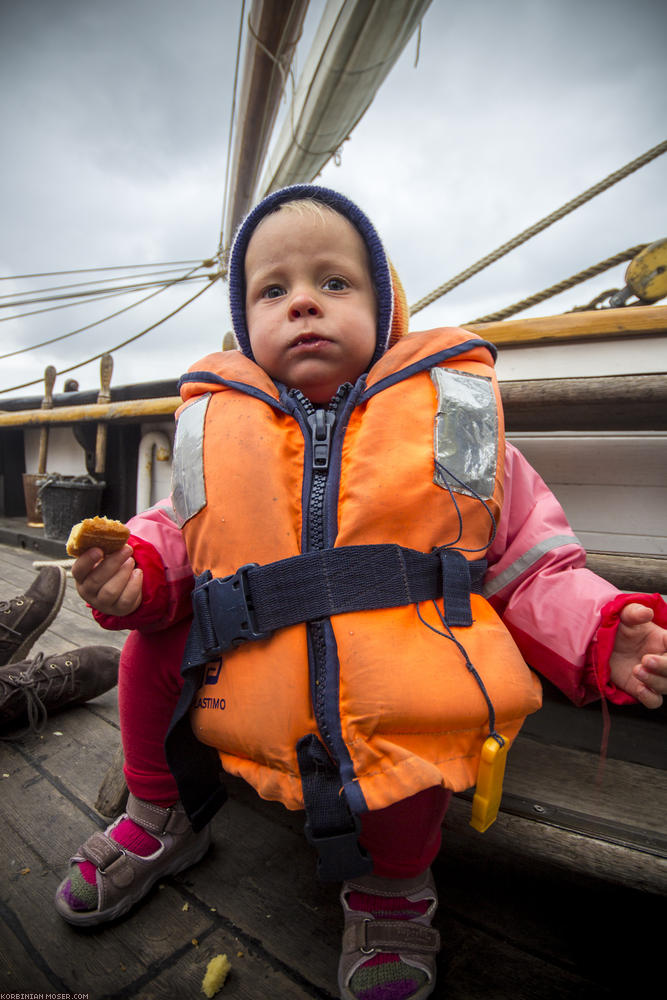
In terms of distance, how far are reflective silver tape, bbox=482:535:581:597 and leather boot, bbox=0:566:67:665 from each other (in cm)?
157

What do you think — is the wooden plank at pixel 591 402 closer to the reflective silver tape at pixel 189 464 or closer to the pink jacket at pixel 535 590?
the pink jacket at pixel 535 590

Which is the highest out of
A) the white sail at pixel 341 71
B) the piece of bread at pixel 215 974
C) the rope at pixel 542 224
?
the white sail at pixel 341 71

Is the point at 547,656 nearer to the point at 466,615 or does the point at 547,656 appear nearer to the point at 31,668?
the point at 466,615

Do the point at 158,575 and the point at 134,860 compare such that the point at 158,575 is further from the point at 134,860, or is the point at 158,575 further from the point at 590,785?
the point at 590,785

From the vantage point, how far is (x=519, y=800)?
976 mm

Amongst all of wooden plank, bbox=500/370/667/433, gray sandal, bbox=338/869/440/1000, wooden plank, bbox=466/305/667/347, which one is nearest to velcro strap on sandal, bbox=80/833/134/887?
gray sandal, bbox=338/869/440/1000

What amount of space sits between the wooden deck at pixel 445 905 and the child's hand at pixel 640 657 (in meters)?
0.30

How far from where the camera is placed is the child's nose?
3.05 ft

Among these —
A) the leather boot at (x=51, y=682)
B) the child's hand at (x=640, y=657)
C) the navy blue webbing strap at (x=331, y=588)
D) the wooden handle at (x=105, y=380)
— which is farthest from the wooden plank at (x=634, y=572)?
the wooden handle at (x=105, y=380)

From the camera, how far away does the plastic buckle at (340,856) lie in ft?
2.48

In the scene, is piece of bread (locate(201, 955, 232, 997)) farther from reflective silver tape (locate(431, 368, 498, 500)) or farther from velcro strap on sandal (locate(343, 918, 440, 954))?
reflective silver tape (locate(431, 368, 498, 500))

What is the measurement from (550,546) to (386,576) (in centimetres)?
33

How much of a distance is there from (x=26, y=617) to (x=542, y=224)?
280 centimetres

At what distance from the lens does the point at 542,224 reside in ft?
8.38
